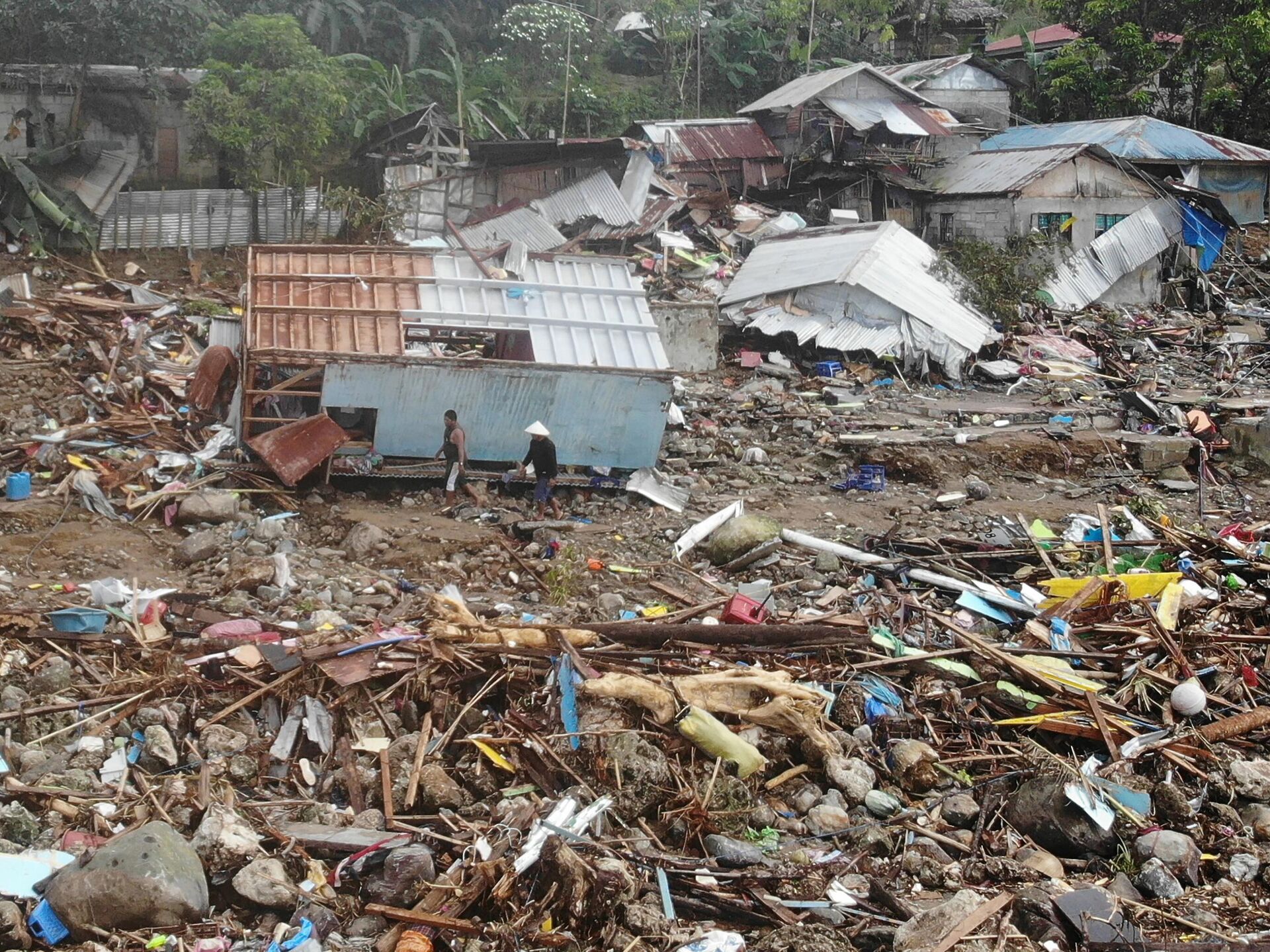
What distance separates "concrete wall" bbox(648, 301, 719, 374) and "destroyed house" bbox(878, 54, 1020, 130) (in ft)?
42.9

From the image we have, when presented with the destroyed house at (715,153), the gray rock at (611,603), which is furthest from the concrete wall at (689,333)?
the gray rock at (611,603)

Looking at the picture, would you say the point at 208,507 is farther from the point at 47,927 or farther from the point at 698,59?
the point at 698,59

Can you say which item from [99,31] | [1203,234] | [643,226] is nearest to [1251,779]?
[643,226]

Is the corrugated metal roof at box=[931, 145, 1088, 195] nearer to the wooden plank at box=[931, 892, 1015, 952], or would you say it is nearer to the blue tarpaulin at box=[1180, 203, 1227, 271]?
the blue tarpaulin at box=[1180, 203, 1227, 271]

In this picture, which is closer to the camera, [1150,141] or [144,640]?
[144,640]

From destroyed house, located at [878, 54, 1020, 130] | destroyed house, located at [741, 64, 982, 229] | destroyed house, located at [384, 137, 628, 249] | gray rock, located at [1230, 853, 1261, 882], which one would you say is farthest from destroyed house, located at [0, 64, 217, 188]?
gray rock, located at [1230, 853, 1261, 882]

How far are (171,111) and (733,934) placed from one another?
18.9 metres

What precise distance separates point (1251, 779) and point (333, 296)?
8.69 metres

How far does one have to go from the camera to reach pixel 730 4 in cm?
2850

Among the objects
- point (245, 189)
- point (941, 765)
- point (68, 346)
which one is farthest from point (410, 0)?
point (941, 765)

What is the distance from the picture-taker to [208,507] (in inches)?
387

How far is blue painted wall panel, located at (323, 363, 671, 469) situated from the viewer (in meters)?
10.7

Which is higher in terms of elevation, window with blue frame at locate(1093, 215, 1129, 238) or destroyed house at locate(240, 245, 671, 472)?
window with blue frame at locate(1093, 215, 1129, 238)

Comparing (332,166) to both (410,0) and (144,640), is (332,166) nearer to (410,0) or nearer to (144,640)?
(410,0)
